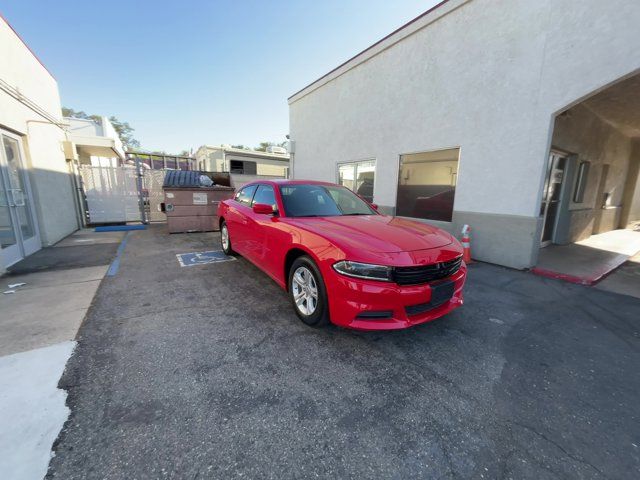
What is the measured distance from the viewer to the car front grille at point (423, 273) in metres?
2.33

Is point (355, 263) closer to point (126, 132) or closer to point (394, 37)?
point (394, 37)

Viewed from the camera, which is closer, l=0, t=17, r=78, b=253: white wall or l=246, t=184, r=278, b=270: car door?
l=246, t=184, r=278, b=270: car door

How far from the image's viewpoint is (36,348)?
2402 mm

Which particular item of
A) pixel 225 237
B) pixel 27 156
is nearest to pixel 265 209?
pixel 225 237

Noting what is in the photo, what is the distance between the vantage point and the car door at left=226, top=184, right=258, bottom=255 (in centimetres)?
436

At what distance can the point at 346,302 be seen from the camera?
239cm

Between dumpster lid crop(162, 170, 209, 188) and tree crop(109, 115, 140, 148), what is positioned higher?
tree crop(109, 115, 140, 148)

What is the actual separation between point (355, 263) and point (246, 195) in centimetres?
303

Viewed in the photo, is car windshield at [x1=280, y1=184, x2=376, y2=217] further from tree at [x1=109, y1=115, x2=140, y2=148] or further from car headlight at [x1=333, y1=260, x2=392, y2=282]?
tree at [x1=109, y1=115, x2=140, y2=148]

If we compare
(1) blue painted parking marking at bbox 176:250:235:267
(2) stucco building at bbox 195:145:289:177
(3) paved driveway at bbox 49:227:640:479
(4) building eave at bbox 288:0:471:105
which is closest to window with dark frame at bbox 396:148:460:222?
(4) building eave at bbox 288:0:471:105

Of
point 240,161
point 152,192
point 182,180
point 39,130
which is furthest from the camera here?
point 240,161

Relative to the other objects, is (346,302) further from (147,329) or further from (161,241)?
(161,241)

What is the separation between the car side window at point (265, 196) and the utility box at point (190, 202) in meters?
4.35

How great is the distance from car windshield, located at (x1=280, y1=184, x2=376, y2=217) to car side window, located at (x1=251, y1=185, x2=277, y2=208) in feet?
0.52
